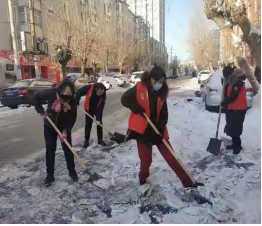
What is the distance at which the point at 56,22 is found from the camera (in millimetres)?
24312

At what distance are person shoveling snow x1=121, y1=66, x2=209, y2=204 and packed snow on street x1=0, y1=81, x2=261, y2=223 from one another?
1.16 ft

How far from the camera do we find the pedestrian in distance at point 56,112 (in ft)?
12.4

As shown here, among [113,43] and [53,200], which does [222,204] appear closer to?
[53,200]

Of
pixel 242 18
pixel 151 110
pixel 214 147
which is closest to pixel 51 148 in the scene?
pixel 151 110

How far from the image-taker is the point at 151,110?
350 centimetres

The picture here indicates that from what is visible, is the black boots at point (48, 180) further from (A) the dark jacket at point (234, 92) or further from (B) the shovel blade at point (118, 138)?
(A) the dark jacket at point (234, 92)

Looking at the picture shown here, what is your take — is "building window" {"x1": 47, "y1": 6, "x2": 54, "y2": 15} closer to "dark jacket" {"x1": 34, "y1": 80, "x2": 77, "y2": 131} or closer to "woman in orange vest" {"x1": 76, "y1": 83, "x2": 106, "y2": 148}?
"woman in orange vest" {"x1": 76, "y1": 83, "x2": 106, "y2": 148}

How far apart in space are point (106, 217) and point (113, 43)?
31.5m

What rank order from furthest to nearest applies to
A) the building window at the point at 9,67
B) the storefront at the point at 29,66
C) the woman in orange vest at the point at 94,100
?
the building window at the point at 9,67 → the storefront at the point at 29,66 → the woman in orange vest at the point at 94,100

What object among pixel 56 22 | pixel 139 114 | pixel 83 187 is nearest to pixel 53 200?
pixel 83 187

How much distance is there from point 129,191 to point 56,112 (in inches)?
57.2

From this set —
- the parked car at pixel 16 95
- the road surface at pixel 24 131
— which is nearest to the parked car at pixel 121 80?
the parked car at pixel 16 95

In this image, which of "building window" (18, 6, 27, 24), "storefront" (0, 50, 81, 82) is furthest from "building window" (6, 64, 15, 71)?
"building window" (18, 6, 27, 24)

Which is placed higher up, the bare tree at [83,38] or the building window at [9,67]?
the bare tree at [83,38]
